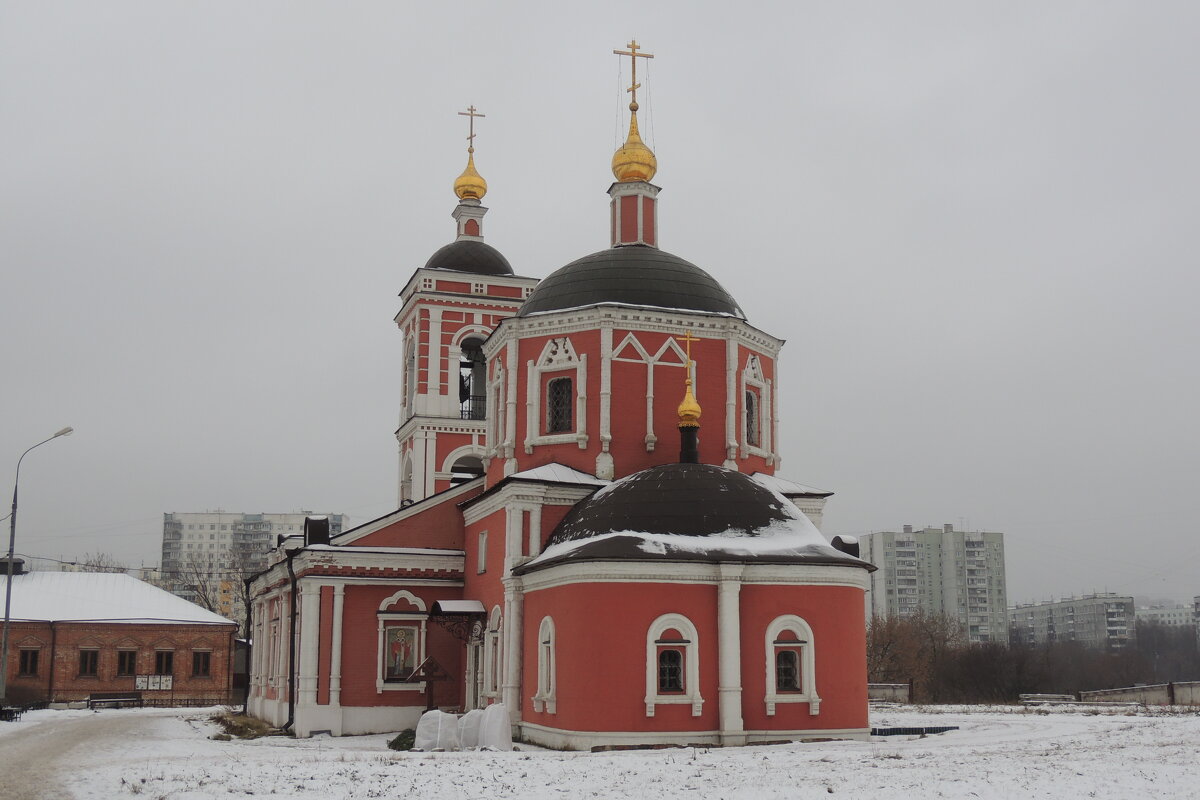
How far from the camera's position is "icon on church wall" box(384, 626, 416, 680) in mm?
24797

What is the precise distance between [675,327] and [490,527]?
5.41 metres

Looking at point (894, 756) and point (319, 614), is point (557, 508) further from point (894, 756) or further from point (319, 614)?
point (894, 756)

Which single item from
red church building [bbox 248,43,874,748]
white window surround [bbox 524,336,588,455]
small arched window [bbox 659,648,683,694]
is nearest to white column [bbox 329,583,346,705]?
red church building [bbox 248,43,874,748]

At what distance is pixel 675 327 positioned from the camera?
23.9m

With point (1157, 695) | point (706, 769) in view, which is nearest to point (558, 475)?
point (706, 769)

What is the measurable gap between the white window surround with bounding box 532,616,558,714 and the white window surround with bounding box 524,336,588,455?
452 centimetres

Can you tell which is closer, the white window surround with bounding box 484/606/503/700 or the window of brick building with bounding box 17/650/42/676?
the white window surround with bounding box 484/606/503/700

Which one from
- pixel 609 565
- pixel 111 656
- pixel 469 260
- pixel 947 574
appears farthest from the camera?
pixel 947 574

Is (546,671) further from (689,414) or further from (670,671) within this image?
(689,414)

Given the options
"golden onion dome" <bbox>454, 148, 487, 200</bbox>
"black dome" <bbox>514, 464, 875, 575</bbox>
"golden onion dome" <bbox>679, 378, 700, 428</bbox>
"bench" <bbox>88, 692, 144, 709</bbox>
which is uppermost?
"golden onion dome" <bbox>454, 148, 487, 200</bbox>

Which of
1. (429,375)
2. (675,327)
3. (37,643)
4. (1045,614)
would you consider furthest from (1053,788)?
(1045,614)

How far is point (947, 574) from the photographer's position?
298 ft

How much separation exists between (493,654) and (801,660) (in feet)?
20.9

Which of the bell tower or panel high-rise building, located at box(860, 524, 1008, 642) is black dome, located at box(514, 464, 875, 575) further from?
panel high-rise building, located at box(860, 524, 1008, 642)
